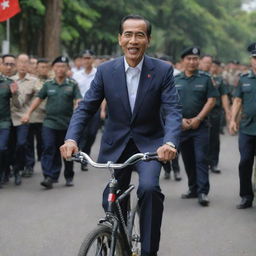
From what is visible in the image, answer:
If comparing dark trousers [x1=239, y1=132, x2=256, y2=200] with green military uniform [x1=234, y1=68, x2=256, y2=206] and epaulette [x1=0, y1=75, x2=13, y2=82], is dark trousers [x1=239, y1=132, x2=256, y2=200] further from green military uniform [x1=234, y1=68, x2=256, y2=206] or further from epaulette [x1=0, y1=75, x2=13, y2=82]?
epaulette [x1=0, y1=75, x2=13, y2=82]

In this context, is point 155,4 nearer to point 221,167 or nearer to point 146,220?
point 221,167

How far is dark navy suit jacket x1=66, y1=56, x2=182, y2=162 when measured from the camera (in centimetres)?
479

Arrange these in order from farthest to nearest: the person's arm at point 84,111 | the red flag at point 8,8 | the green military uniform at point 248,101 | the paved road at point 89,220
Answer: the red flag at point 8,8 → the green military uniform at point 248,101 → the paved road at point 89,220 → the person's arm at point 84,111

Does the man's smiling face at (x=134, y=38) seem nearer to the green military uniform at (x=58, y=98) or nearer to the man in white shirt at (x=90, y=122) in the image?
the green military uniform at (x=58, y=98)

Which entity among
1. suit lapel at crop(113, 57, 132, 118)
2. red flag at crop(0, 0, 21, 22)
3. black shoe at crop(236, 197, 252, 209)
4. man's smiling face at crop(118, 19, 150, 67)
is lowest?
black shoe at crop(236, 197, 252, 209)

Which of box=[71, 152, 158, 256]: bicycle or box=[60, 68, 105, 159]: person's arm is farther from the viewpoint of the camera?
box=[60, 68, 105, 159]: person's arm

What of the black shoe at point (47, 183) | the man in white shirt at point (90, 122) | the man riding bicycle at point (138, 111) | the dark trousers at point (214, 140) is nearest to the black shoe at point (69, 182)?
the black shoe at point (47, 183)

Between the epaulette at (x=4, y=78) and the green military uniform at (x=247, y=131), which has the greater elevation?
the epaulette at (x=4, y=78)

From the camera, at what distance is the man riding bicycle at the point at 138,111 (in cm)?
462

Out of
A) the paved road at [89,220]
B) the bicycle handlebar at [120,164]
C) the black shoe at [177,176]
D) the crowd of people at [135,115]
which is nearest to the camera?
the bicycle handlebar at [120,164]

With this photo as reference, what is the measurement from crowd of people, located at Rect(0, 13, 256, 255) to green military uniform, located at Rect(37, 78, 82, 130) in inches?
0.6

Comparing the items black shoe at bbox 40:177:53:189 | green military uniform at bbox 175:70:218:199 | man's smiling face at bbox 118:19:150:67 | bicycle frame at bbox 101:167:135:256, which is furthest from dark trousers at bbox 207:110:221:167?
bicycle frame at bbox 101:167:135:256

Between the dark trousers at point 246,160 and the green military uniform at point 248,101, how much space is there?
0.33ft

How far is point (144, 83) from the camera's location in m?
4.80
